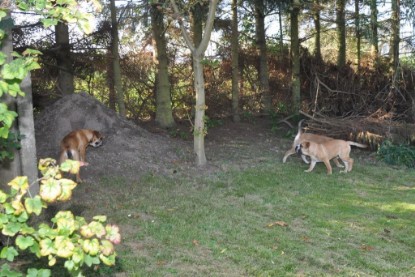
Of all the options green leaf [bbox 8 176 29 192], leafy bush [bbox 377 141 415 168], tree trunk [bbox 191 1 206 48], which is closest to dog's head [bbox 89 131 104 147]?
tree trunk [bbox 191 1 206 48]

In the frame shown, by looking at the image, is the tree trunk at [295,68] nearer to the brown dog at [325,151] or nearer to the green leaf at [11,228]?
the brown dog at [325,151]

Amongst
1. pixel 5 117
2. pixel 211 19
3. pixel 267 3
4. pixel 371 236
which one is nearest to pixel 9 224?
pixel 5 117

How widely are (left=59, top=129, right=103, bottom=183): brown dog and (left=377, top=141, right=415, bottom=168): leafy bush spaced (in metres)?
7.49

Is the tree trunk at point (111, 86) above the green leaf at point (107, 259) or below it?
above

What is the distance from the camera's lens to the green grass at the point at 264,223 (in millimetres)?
5484

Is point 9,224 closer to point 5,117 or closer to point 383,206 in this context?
point 5,117

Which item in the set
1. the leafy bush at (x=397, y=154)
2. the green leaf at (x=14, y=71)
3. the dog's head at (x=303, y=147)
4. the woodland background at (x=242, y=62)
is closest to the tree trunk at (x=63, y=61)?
the woodland background at (x=242, y=62)

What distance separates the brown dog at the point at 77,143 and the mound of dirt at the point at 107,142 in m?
0.60

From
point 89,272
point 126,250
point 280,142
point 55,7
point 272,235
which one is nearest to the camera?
point 55,7

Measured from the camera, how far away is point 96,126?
11.9 metres

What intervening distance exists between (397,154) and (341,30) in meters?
7.59

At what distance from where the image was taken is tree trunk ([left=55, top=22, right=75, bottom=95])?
12.6 m

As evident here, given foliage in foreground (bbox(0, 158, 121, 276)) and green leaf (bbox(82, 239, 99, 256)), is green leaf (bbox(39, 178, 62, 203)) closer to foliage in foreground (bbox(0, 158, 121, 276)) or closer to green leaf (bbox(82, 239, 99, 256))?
foliage in foreground (bbox(0, 158, 121, 276))

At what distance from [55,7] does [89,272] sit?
3.63 metres
